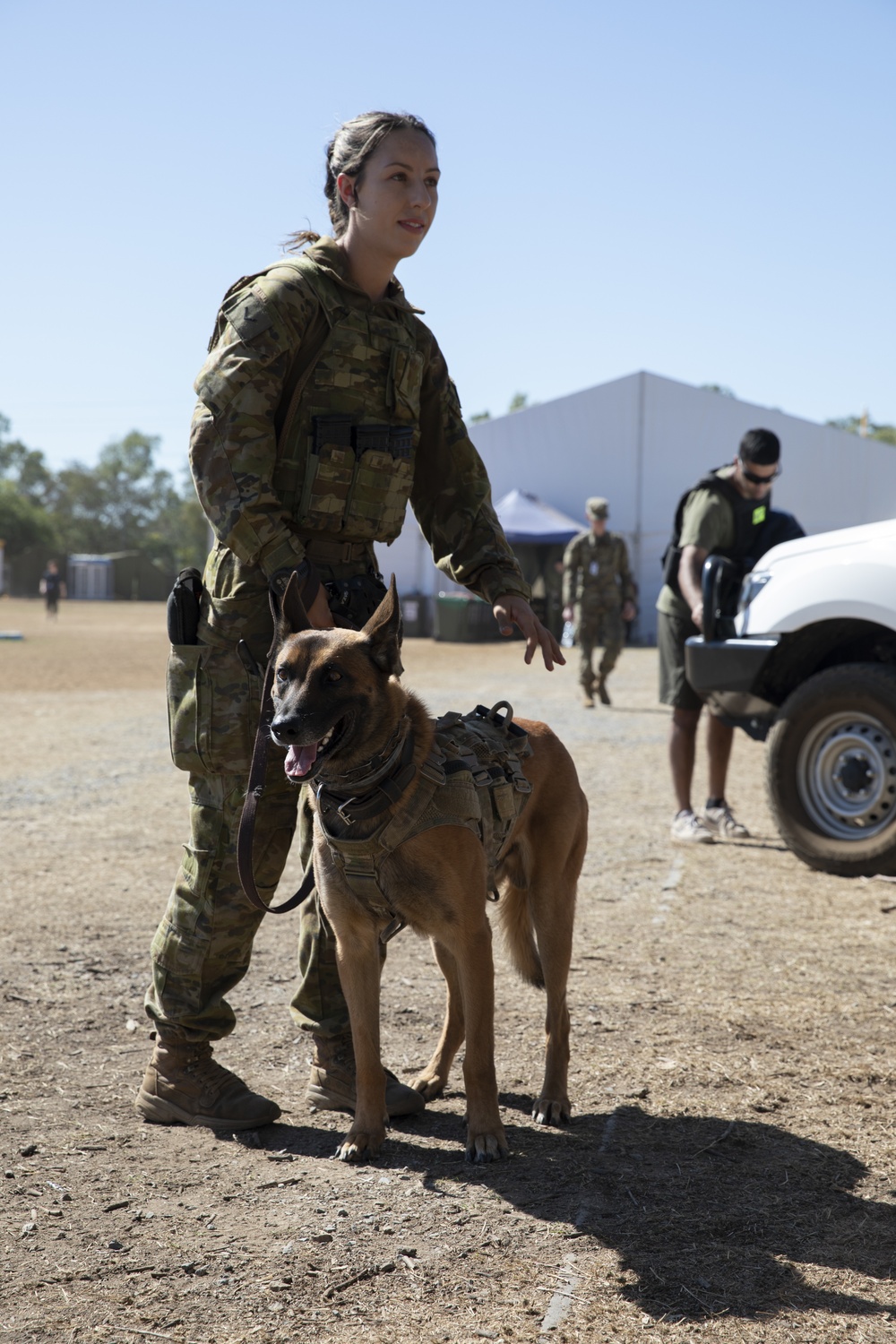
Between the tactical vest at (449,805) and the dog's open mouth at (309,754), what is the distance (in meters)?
0.19

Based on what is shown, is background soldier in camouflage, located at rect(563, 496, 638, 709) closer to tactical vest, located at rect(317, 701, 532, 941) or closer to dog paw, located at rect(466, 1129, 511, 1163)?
tactical vest, located at rect(317, 701, 532, 941)

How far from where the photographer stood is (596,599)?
50.5 feet

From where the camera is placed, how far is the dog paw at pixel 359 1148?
10.6 feet

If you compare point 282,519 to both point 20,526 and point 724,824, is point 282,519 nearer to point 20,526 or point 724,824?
point 724,824

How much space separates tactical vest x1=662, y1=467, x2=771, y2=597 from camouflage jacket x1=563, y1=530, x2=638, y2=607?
7702 mm

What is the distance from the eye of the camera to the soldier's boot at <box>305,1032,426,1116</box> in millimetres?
3521

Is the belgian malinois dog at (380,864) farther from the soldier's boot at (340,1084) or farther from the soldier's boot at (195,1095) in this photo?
the soldier's boot at (195,1095)

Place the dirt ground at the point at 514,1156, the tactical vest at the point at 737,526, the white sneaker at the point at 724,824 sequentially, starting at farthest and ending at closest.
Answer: the white sneaker at the point at 724,824, the tactical vest at the point at 737,526, the dirt ground at the point at 514,1156

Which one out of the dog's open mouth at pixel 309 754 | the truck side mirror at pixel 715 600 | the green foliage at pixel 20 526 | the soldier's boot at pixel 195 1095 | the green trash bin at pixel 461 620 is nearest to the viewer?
the dog's open mouth at pixel 309 754

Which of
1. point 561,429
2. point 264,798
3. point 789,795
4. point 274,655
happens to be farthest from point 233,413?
point 561,429

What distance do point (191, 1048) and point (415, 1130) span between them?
0.69m

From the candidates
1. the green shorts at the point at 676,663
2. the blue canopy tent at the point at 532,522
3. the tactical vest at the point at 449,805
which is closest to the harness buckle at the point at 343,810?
the tactical vest at the point at 449,805

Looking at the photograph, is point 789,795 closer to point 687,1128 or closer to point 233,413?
point 687,1128

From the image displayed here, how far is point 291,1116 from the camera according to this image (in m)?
3.59
